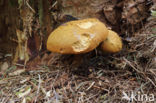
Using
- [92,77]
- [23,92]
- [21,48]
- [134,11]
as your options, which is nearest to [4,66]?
[21,48]

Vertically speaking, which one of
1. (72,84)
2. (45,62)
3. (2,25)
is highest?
(2,25)

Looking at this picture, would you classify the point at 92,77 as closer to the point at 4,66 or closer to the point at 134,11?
the point at 134,11

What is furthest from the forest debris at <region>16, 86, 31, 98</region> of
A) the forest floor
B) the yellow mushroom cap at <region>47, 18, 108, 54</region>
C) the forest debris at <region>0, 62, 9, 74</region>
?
the forest debris at <region>0, 62, 9, 74</region>

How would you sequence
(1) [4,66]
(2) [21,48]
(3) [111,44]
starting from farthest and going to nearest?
1. (1) [4,66]
2. (2) [21,48]
3. (3) [111,44]

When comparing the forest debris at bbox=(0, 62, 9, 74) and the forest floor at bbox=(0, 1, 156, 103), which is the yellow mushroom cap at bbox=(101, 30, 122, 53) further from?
the forest debris at bbox=(0, 62, 9, 74)

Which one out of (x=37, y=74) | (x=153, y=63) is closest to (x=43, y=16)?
(x=37, y=74)

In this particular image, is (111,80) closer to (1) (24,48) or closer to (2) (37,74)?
(2) (37,74)

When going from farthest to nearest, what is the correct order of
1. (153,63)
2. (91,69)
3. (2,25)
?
(2,25)
(91,69)
(153,63)

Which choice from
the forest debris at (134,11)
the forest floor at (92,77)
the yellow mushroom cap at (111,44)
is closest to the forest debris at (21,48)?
the forest floor at (92,77)

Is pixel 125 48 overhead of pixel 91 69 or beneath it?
overhead
